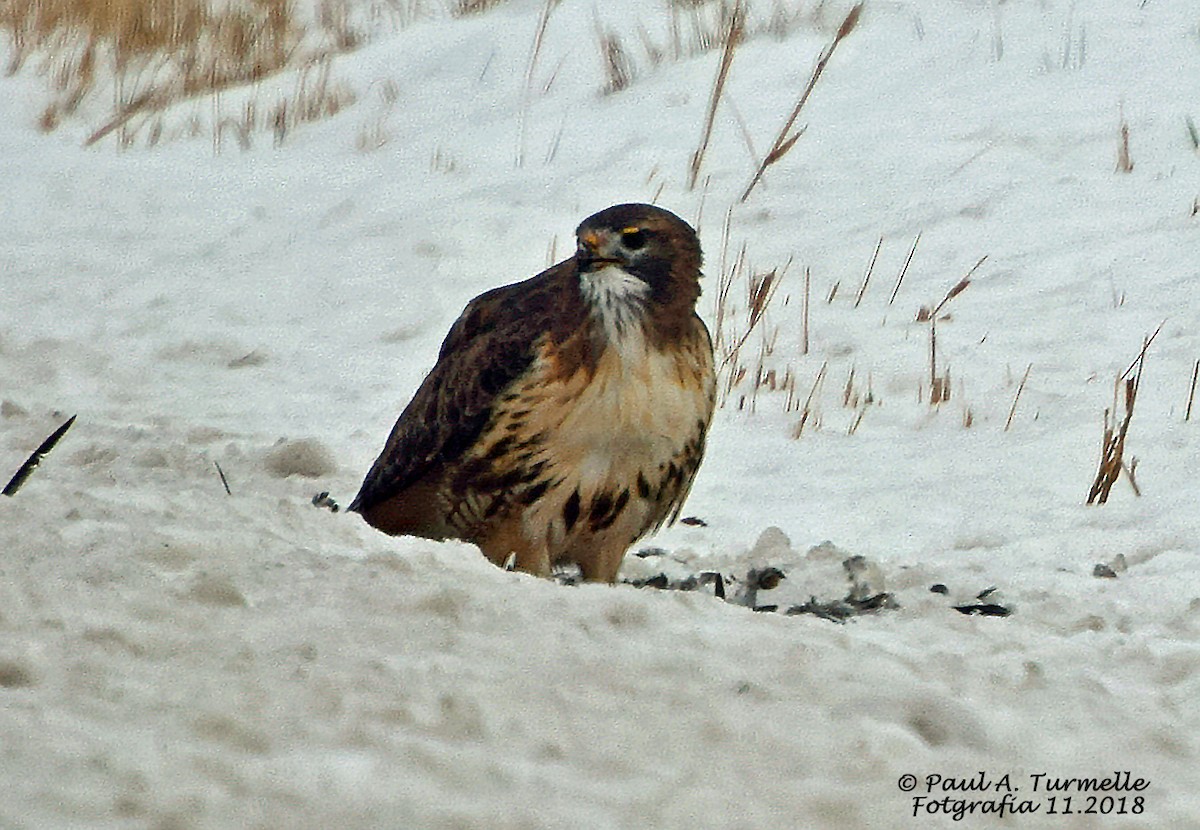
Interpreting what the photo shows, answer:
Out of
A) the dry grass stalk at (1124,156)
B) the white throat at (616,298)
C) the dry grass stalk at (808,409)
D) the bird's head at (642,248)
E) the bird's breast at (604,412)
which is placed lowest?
the dry grass stalk at (808,409)

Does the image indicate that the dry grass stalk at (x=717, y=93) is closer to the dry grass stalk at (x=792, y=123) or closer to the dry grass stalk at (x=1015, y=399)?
the dry grass stalk at (x=792, y=123)

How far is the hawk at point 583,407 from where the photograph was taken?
4.41 m

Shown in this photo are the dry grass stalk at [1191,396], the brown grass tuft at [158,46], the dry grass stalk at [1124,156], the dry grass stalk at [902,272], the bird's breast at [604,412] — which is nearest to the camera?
the bird's breast at [604,412]

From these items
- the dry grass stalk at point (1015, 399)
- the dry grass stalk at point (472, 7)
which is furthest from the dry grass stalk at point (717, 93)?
the dry grass stalk at point (472, 7)

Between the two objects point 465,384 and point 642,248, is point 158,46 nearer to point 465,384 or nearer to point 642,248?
point 465,384

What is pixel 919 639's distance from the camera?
375 centimetres

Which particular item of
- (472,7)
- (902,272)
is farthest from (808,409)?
(472,7)

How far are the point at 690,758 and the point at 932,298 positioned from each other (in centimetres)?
490

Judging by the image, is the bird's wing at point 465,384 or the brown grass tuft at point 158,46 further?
the brown grass tuft at point 158,46

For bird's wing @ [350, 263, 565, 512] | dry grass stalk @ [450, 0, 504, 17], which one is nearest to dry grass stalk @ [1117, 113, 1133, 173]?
bird's wing @ [350, 263, 565, 512]

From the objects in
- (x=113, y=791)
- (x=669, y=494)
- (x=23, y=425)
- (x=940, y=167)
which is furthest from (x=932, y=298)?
(x=113, y=791)

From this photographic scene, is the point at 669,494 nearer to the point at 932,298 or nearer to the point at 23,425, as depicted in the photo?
the point at 23,425

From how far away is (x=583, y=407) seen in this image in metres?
4.40

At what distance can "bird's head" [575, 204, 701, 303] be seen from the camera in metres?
4.50
